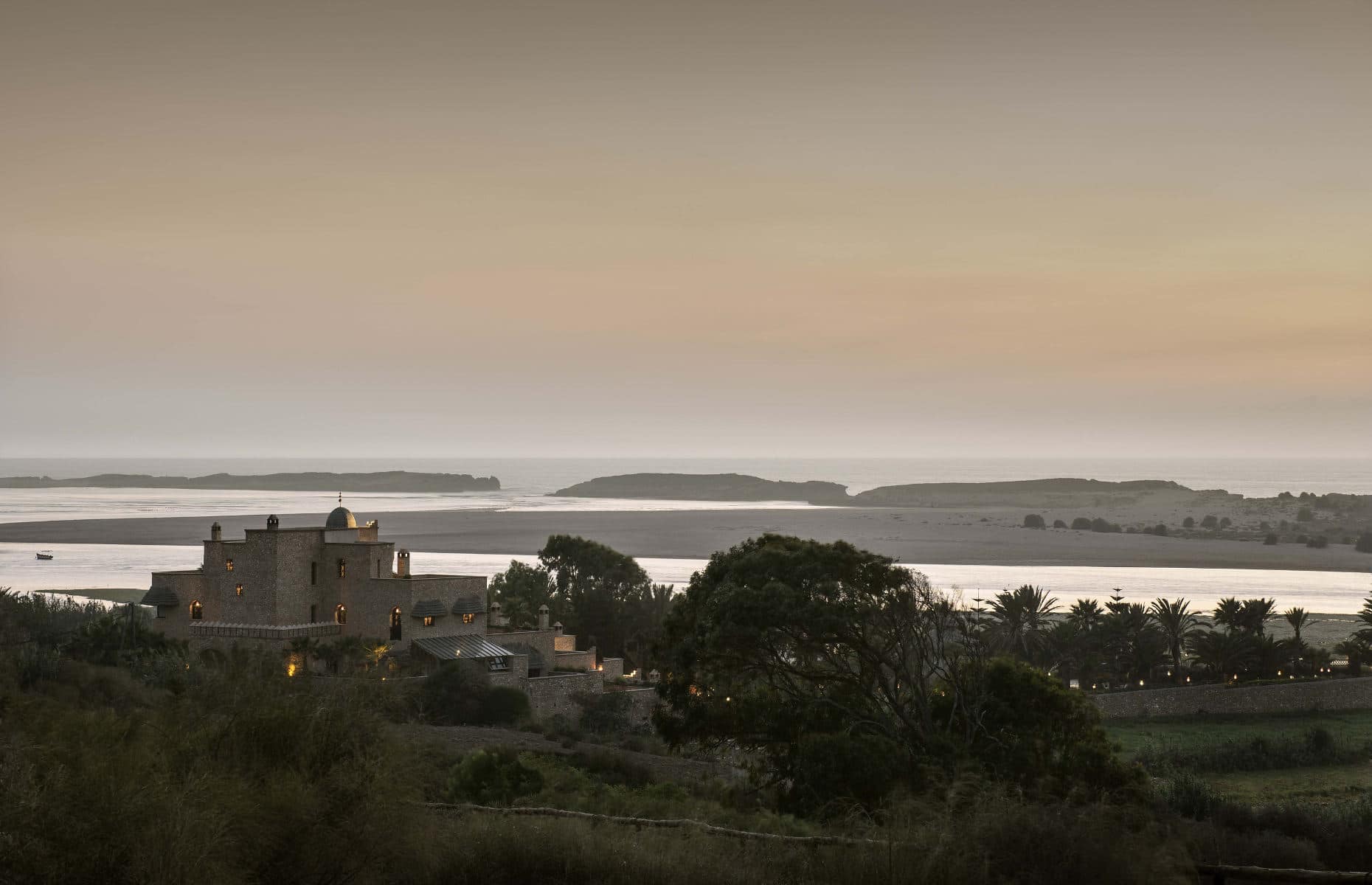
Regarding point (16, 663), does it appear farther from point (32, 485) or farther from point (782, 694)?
point (32, 485)

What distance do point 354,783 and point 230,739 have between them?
152 cm

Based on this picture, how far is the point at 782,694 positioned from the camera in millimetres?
19406

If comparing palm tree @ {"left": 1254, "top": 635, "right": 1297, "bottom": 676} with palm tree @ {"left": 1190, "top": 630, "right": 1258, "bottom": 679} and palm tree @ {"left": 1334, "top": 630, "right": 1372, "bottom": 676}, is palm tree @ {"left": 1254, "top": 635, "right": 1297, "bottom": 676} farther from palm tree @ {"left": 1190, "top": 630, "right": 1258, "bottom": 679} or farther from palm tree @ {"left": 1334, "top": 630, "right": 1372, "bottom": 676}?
palm tree @ {"left": 1334, "top": 630, "right": 1372, "bottom": 676}

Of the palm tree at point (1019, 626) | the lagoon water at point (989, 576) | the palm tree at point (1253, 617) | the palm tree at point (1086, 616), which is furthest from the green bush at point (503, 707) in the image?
the lagoon water at point (989, 576)

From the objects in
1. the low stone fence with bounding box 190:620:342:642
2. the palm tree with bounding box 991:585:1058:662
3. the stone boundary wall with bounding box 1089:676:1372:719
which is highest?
the palm tree with bounding box 991:585:1058:662

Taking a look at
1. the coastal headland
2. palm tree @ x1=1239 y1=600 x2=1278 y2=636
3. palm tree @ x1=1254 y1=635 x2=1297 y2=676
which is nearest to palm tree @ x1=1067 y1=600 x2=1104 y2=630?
palm tree @ x1=1239 y1=600 x2=1278 y2=636

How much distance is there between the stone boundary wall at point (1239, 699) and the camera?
34.0m

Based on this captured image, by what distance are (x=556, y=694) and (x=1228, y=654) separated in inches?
785

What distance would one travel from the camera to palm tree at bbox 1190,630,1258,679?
3628 centimetres

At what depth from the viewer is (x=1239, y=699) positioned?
34.8 meters

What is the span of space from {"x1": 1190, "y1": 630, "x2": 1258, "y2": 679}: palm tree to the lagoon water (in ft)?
52.5

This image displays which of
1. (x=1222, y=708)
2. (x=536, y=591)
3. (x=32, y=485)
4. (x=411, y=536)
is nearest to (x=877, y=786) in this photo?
(x=1222, y=708)

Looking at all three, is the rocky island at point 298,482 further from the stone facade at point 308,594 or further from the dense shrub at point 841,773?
the dense shrub at point 841,773

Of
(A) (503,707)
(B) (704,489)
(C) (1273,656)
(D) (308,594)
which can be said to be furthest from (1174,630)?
(B) (704,489)
